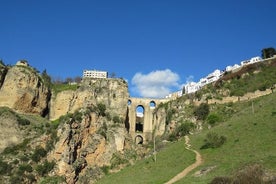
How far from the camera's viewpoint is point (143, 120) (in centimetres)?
8638

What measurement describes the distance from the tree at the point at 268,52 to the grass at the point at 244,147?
4591 centimetres

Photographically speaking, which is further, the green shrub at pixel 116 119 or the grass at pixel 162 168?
the green shrub at pixel 116 119

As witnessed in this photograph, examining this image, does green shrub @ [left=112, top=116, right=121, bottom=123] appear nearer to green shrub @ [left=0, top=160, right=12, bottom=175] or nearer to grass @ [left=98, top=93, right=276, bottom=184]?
green shrub @ [left=0, top=160, right=12, bottom=175]

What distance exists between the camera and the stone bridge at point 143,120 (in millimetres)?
80450

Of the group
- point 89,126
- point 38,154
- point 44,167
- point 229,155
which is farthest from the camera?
point 89,126

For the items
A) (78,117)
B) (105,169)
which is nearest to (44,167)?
(105,169)

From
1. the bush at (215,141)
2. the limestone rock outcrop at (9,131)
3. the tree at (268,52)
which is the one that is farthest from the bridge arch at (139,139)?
the bush at (215,141)

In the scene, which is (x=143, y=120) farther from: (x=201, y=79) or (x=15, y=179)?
(x=201, y=79)

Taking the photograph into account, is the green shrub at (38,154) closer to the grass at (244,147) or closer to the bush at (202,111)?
the grass at (244,147)

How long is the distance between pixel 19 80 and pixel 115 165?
24521 millimetres

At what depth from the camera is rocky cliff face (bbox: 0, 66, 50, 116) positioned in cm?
6969

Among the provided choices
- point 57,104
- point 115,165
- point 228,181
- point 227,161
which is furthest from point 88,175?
point 228,181

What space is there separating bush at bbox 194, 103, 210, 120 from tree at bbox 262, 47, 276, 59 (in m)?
28.5

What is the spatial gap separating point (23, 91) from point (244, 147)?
4744cm
